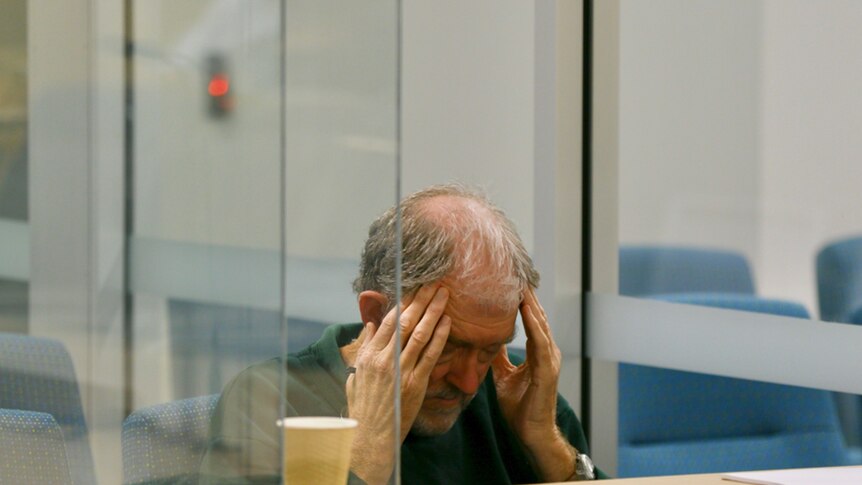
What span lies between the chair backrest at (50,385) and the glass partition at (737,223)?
5.29ft

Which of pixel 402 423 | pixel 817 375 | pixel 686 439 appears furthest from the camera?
pixel 686 439

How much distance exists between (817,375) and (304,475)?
1.54 meters

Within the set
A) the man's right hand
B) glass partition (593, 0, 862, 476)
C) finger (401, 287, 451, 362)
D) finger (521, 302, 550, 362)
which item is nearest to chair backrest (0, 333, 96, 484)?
the man's right hand

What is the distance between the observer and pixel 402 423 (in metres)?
1.68

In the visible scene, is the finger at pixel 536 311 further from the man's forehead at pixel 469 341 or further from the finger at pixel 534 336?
the man's forehead at pixel 469 341

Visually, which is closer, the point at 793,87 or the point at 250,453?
the point at 250,453

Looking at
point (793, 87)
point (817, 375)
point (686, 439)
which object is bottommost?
point (686, 439)

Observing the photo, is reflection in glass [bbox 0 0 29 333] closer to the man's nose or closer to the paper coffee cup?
the paper coffee cup

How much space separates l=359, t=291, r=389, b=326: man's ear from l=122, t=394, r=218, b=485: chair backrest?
0.52ft

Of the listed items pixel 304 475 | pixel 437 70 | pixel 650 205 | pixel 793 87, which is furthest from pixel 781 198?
pixel 304 475

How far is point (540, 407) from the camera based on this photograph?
184 cm

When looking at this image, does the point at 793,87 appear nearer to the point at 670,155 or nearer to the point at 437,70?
the point at 670,155

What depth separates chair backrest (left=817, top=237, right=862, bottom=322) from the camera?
7.36 feet

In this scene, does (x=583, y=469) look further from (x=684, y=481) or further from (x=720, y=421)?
(x=720, y=421)
